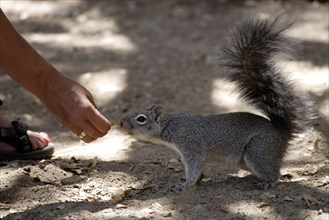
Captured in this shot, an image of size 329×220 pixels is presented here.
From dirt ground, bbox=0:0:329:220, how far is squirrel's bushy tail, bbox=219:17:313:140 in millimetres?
338

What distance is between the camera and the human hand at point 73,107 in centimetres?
296

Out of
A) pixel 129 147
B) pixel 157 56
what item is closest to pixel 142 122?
pixel 129 147

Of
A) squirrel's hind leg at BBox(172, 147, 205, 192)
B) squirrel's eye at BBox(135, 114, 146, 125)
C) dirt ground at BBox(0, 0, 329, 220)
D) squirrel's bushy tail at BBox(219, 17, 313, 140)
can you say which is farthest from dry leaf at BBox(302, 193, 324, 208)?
squirrel's eye at BBox(135, 114, 146, 125)

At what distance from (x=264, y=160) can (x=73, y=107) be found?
1036mm

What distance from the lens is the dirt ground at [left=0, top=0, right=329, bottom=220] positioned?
3084 millimetres

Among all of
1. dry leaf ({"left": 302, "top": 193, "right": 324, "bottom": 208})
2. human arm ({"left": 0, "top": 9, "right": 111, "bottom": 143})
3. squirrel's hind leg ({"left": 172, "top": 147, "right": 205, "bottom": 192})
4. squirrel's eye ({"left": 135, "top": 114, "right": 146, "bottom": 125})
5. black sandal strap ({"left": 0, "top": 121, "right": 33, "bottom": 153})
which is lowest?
dry leaf ({"left": 302, "top": 193, "right": 324, "bottom": 208})

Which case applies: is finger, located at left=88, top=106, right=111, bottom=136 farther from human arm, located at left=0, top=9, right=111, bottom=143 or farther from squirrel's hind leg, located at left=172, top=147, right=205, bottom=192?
squirrel's hind leg, located at left=172, top=147, right=205, bottom=192

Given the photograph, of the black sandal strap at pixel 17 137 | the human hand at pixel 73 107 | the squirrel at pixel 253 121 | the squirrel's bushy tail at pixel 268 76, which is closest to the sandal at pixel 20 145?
the black sandal strap at pixel 17 137

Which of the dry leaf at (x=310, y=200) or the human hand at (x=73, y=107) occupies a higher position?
the human hand at (x=73, y=107)

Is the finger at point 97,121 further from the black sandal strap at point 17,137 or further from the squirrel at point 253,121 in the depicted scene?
the black sandal strap at point 17,137

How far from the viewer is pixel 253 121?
341 cm

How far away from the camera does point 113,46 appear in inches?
243

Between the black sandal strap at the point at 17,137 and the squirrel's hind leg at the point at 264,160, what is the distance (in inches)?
55.9

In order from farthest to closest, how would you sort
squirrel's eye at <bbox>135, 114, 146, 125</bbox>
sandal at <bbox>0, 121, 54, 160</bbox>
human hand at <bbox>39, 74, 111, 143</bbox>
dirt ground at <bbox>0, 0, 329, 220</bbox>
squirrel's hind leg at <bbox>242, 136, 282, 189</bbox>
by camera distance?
1. sandal at <bbox>0, 121, 54, 160</bbox>
2. squirrel's eye at <bbox>135, 114, 146, 125</bbox>
3. squirrel's hind leg at <bbox>242, 136, 282, 189</bbox>
4. dirt ground at <bbox>0, 0, 329, 220</bbox>
5. human hand at <bbox>39, 74, 111, 143</bbox>
